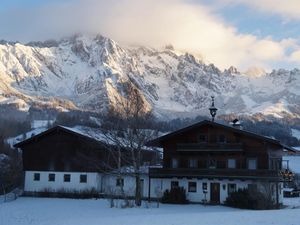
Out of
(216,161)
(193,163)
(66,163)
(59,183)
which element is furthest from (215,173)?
(59,183)

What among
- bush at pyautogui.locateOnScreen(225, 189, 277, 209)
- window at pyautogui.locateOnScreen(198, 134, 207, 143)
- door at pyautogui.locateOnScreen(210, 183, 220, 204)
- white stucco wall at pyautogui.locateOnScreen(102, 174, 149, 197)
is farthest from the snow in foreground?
window at pyautogui.locateOnScreen(198, 134, 207, 143)

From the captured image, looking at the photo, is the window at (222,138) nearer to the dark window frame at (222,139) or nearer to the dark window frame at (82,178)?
the dark window frame at (222,139)

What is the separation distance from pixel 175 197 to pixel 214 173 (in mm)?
4490

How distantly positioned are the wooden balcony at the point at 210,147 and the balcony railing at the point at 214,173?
2297mm

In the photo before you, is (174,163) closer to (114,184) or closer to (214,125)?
(214,125)

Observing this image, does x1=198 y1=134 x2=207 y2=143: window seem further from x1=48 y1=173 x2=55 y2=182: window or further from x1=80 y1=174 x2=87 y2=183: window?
x1=48 y1=173 x2=55 y2=182: window

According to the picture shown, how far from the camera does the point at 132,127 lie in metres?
51.2

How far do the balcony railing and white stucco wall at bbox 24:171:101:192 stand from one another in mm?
8061

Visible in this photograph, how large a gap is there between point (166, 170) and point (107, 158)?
9.49m

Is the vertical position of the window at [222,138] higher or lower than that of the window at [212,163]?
higher

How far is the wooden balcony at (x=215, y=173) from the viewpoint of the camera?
54.3 meters

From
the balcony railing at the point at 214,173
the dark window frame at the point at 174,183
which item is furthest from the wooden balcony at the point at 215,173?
the dark window frame at the point at 174,183

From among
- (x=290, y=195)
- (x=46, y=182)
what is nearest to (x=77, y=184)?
(x=46, y=182)

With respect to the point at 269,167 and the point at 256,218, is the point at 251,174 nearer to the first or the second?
the point at 269,167
